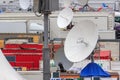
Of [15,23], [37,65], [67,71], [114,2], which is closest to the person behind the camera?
[67,71]

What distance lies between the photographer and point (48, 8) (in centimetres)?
1279

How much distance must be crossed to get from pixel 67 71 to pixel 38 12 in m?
2.88

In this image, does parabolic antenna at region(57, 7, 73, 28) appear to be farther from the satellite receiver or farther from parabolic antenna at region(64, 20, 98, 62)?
the satellite receiver

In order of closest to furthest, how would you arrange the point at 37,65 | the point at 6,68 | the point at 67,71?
the point at 6,68 → the point at 67,71 → the point at 37,65

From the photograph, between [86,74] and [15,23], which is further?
[15,23]

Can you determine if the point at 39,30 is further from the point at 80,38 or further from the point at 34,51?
the point at 80,38

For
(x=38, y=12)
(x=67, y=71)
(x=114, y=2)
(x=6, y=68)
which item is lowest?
(x=114, y=2)

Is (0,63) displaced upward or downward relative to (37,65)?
upward

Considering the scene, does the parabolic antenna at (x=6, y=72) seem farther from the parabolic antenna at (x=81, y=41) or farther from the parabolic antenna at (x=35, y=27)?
the parabolic antenna at (x=35, y=27)

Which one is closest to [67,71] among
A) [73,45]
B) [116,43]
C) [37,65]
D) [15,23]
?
[73,45]

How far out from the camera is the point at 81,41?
12727mm

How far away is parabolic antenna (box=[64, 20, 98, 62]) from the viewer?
12227 mm

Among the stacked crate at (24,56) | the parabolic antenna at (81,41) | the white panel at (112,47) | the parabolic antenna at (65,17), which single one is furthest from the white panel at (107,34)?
the parabolic antenna at (81,41)

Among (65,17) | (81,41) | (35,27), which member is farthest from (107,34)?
(81,41)
